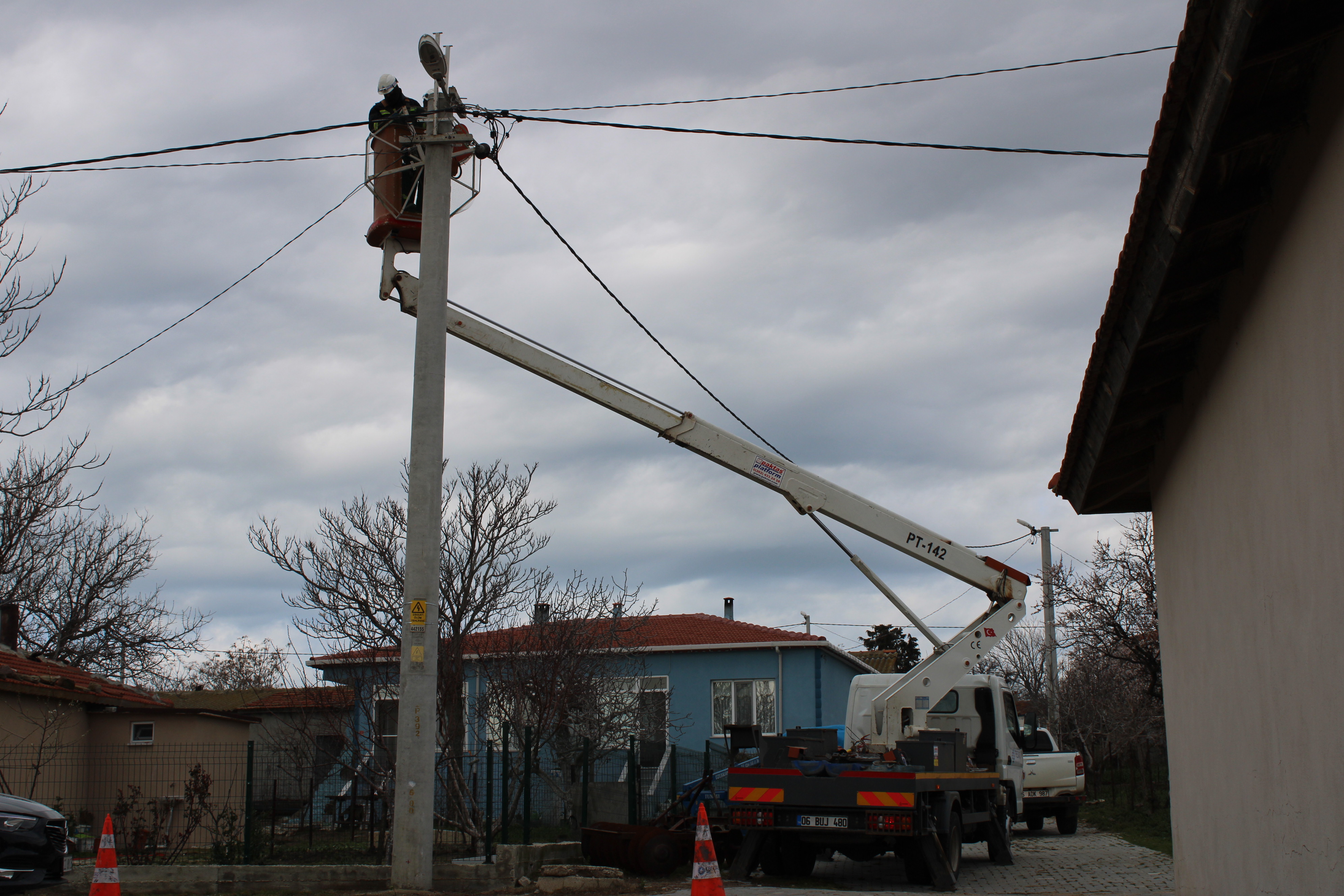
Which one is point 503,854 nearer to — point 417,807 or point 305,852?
point 417,807

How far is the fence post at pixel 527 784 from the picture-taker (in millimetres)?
13609

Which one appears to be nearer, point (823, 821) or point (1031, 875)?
point (823, 821)

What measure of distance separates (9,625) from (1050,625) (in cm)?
2500

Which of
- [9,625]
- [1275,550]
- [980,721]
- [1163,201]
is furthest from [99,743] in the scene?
[1163,201]

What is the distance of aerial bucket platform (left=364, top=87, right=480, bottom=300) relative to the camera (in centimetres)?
1230

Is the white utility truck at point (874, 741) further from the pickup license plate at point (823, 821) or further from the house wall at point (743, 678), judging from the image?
the house wall at point (743, 678)

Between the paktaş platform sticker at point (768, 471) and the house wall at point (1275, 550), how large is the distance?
21.2 ft

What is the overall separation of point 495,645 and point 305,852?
587 centimetres

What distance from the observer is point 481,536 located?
18656 millimetres

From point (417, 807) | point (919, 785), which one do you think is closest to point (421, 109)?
point (417, 807)

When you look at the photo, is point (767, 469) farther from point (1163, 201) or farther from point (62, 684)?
point (62, 684)

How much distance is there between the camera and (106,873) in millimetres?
8672

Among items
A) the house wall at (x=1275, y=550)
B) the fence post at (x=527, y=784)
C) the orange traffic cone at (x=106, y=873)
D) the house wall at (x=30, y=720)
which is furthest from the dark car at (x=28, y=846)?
the house wall at (x=1275, y=550)

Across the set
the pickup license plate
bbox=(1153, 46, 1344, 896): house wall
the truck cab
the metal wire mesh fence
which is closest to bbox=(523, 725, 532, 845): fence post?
the metal wire mesh fence
